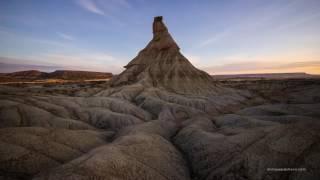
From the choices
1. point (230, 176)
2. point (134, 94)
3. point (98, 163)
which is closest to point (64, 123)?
point (98, 163)

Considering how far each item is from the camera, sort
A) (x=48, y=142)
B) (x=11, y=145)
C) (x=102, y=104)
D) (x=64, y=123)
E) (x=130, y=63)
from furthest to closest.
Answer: (x=130, y=63), (x=102, y=104), (x=64, y=123), (x=48, y=142), (x=11, y=145)

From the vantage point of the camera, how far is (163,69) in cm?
4769

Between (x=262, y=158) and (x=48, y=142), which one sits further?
(x=48, y=142)

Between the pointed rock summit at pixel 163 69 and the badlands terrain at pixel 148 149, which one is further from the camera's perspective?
the pointed rock summit at pixel 163 69

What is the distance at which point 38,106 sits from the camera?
23.2 meters

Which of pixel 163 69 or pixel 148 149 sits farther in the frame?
pixel 163 69

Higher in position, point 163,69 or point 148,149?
point 163,69

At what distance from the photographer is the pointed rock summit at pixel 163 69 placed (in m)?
44.9

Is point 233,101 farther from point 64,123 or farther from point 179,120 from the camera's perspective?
point 64,123

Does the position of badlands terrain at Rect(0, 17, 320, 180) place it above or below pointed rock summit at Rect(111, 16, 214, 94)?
below

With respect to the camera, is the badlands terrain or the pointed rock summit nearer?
the badlands terrain

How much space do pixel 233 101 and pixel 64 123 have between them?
28.8 m

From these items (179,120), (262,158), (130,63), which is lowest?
(179,120)

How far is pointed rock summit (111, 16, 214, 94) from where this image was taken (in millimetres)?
44875
